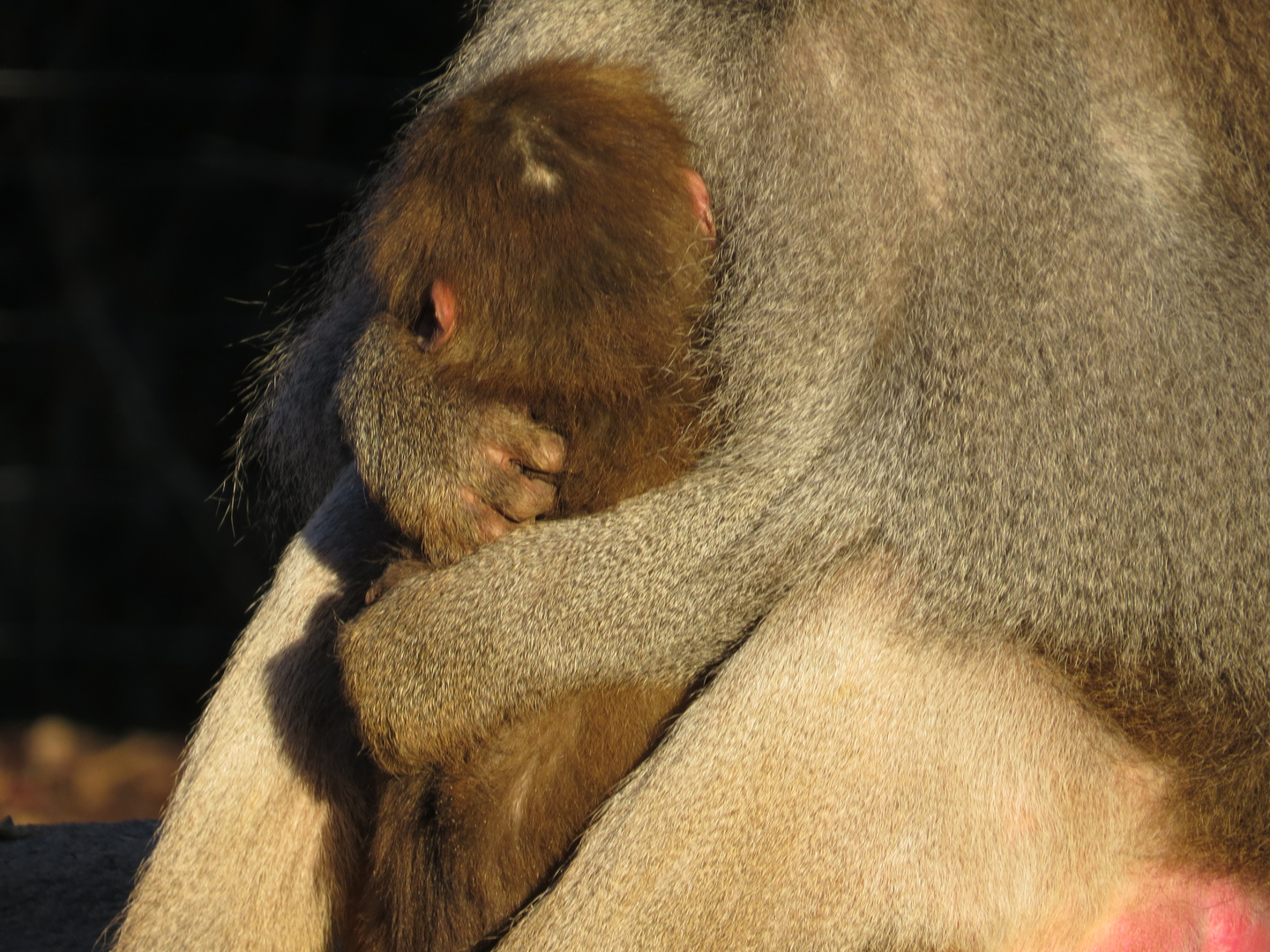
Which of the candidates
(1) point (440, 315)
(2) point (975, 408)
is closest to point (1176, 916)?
(2) point (975, 408)

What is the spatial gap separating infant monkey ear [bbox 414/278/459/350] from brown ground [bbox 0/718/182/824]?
3.53 meters

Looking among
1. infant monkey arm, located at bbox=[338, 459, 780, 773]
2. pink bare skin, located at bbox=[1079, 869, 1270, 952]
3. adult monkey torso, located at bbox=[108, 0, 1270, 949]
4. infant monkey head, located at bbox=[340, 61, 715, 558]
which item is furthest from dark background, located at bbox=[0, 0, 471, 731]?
pink bare skin, located at bbox=[1079, 869, 1270, 952]

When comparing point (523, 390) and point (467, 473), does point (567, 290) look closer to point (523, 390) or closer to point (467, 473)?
point (523, 390)

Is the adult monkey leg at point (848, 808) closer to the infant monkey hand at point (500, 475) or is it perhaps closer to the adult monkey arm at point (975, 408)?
the adult monkey arm at point (975, 408)

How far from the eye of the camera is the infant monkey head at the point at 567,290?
6.95 feet

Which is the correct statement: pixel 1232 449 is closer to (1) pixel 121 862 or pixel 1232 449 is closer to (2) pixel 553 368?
(2) pixel 553 368

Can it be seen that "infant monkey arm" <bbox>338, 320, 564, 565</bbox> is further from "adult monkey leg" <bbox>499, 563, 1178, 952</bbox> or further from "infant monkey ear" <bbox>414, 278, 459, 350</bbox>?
"adult monkey leg" <bbox>499, 563, 1178, 952</bbox>

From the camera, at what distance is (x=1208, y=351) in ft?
6.37

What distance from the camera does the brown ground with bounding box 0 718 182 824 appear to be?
532 cm

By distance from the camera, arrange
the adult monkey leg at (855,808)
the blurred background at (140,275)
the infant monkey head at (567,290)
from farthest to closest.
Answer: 1. the blurred background at (140,275)
2. the infant monkey head at (567,290)
3. the adult monkey leg at (855,808)

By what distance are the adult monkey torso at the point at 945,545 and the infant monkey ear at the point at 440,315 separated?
33cm

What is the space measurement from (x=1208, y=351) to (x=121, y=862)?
243 cm

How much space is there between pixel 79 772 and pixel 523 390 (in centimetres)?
401

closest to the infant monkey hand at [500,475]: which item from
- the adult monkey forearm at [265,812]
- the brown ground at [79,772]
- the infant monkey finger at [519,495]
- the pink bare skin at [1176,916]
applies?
the infant monkey finger at [519,495]
